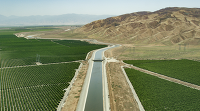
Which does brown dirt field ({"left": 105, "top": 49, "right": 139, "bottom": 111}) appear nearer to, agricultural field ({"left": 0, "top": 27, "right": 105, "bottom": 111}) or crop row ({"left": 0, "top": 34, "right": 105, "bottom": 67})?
agricultural field ({"left": 0, "top": 27, "right": 105, "bottom": 111})

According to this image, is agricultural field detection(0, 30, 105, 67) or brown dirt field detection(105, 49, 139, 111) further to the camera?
agricultural field detection(0, 30, 105, 67)

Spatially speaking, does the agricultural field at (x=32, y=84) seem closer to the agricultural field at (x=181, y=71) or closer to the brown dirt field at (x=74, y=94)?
the brown dirt field at (x=74, y=94)

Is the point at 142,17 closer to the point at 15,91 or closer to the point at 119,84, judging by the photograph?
the point at 119,84

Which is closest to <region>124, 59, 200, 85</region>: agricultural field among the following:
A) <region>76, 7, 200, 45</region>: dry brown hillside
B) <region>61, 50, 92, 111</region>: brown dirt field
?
<region>61, 50, 92, 111</region>: brown dirt field

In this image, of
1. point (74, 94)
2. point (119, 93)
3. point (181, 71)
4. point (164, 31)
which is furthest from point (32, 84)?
point (164, 31)

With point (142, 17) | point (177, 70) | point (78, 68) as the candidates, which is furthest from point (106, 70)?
point (142, 17)

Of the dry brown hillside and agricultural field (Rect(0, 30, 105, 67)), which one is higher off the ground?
the dry brown hillside

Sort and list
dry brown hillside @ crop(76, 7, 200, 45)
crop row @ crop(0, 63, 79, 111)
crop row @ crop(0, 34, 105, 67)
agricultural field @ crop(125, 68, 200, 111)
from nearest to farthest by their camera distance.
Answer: agricultural field @ crop(125, 68, 200, 111)
crop row @ crop(0, 63, 79, 111)
crop row @ crop(0, 34, 105, 67)
dry brown hillside @ crop(76, 7, 200, 45)
